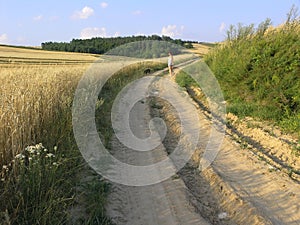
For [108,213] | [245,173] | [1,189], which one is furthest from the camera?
[245,173]

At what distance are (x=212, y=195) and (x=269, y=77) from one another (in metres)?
6.05

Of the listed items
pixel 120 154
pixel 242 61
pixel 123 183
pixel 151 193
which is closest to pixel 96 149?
pixel 120 154

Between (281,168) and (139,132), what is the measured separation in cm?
376

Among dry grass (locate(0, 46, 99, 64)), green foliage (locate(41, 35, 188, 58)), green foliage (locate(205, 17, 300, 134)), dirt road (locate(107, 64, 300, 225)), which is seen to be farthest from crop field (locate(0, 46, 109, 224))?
green foliage (locate(41, 35, 188, 58))

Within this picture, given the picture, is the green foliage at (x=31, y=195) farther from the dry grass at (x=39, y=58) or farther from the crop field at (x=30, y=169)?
the dry grass at (x=39, y=58)

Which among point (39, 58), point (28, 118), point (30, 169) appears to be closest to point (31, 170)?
point (30, 169)

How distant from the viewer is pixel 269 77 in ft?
32.0

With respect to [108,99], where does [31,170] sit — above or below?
above

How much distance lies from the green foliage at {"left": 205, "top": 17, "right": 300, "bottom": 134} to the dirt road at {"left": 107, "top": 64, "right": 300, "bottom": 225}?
3.00 meters

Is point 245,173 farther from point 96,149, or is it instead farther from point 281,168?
point 96,149

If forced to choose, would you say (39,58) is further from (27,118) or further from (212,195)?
(212,195)

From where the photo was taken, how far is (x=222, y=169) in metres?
6.07

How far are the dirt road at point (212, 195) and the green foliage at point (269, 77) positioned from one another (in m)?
3.00

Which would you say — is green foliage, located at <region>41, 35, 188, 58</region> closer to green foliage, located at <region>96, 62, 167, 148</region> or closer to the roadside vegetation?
green foliage, located at <region>96, 62, 167, 148</region>
